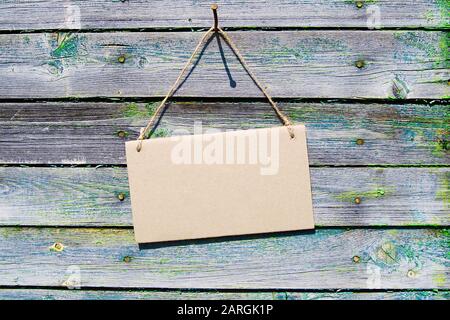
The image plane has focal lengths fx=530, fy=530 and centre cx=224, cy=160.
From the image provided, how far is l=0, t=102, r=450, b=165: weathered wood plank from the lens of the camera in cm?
129

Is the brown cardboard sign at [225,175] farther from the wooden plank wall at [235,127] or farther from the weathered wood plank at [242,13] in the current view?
the weathered wood plank at [242,13]

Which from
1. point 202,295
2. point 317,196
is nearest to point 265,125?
point 317,196

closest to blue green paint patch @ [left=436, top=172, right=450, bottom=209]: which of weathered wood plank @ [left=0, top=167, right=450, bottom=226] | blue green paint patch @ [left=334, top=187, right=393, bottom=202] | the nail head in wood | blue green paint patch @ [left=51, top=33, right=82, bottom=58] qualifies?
weathered wood plank @ [left=0, top=167, right=450, bottom=226]

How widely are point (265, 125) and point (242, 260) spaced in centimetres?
35

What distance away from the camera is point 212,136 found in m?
1.28

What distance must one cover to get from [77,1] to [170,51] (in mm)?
259

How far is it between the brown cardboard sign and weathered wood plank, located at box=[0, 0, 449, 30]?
0.87 ft

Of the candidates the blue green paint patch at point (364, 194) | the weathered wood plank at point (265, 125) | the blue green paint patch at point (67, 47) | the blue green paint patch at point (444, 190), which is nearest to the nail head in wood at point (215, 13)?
the weathered wood plank at point (265, 125)

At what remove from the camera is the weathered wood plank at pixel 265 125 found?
1287mm

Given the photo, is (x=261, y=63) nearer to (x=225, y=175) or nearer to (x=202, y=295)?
(x=225, y=175)

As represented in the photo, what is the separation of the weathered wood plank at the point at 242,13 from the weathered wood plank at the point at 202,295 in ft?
2.20

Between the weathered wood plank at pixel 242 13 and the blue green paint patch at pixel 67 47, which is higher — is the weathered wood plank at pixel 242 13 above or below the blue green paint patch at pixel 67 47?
above
